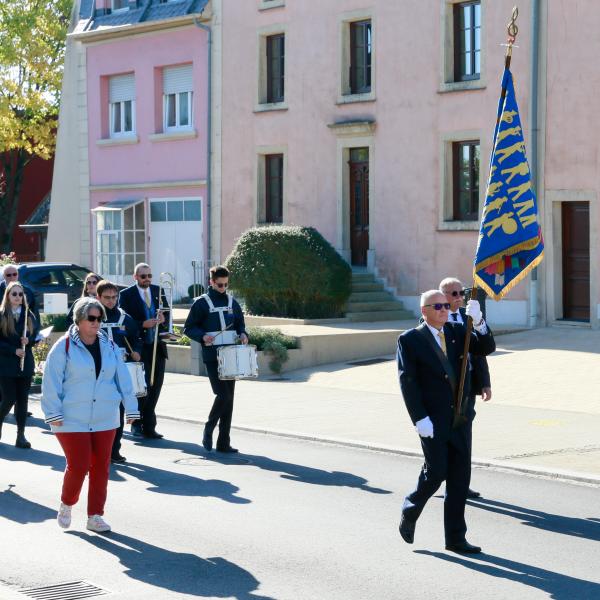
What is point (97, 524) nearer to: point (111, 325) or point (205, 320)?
point (111, 325)

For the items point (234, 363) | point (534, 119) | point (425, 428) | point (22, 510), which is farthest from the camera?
point (534, 119)

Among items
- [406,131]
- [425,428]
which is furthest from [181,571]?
[406,131]

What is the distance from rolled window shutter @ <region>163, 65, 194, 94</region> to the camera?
1324 inches

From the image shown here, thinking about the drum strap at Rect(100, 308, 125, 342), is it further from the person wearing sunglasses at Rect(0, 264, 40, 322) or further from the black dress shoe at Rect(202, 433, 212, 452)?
the black dress shoe at Rect(202, 433, 212, 452)

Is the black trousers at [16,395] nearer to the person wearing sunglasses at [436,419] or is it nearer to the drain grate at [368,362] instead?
the person wearing sunglasses at [436,419]

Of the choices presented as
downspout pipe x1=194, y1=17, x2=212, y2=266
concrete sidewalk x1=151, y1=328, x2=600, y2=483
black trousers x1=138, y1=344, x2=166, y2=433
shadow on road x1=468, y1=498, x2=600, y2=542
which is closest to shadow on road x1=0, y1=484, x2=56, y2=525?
shadow on road x1=468, y1=498, x2=600, y2=542

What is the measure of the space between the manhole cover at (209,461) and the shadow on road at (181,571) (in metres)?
3.41

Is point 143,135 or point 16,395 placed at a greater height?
point 143,135

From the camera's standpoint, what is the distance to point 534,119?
24.9 meters

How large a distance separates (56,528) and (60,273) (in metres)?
20.0

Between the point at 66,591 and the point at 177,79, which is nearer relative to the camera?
the point at 66,591

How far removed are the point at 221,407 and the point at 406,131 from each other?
1565 centimetres

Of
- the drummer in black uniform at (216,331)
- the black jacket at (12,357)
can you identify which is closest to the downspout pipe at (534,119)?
the drummer in black uniform at (216,331)

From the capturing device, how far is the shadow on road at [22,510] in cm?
984
